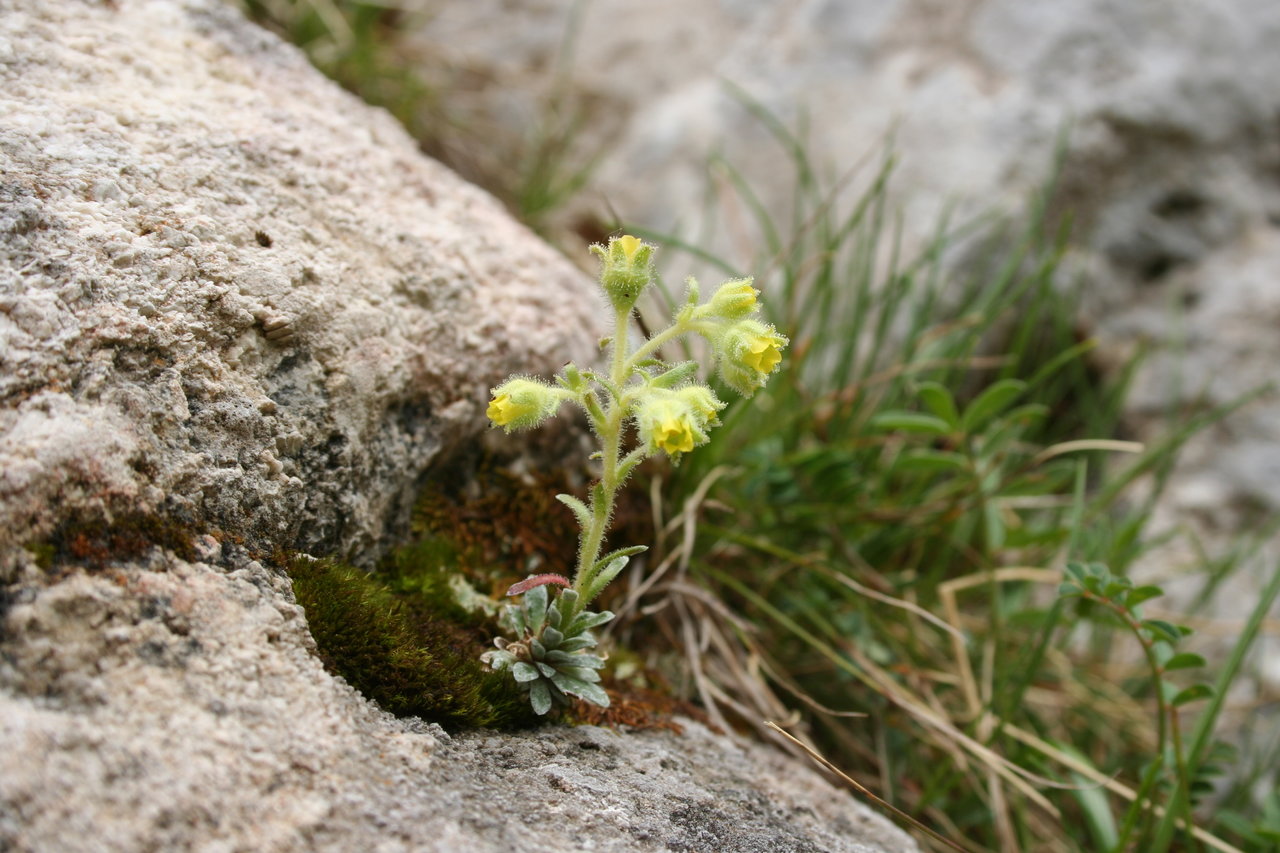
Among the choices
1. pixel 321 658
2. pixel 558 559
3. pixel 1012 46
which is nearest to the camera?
pixel 321 658

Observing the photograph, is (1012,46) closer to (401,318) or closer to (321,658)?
(401,318)

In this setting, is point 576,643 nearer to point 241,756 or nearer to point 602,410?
point 602,410

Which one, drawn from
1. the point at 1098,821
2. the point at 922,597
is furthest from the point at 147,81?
the point at 1098,821

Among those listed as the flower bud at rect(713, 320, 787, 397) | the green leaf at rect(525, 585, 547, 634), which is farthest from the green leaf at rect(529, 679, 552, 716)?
the flower bud at rect(713, 320, 787, 397)

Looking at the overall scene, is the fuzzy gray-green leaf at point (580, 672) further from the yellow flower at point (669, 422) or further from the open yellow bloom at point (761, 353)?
the open yellow bloom at point (761, 353)

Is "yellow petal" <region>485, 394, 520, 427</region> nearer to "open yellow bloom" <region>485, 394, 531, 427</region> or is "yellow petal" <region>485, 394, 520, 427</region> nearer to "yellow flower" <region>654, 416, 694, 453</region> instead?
"open yellow bloom" <region>485, 394, 531, 427</region>

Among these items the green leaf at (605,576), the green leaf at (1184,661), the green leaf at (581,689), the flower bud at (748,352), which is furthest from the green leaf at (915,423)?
the green leaf at (581,689)

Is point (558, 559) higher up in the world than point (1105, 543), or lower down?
lower down

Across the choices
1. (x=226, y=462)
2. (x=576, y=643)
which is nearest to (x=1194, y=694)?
(x=576, y=643)
